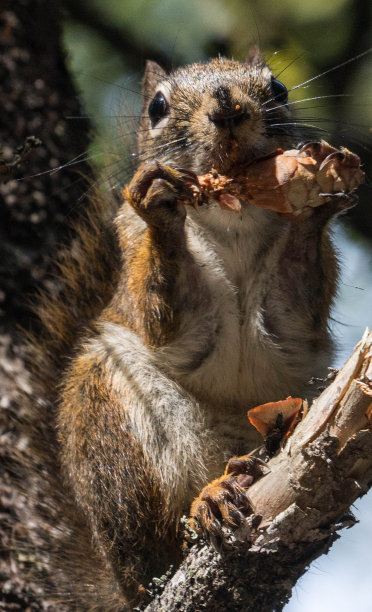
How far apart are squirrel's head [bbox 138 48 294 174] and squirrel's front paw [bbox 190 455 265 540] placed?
96 cm

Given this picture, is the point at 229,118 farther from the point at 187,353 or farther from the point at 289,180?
the point at 187,353

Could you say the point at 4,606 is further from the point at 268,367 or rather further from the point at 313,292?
the point at 313,292

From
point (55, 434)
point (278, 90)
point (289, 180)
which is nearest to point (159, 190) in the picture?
point (289, 180)

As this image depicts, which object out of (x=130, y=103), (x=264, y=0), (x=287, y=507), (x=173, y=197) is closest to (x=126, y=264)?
(x=173, y=197)

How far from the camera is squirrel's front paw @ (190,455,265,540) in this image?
2006 mm

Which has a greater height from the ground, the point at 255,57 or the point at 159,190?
the point at 255,57

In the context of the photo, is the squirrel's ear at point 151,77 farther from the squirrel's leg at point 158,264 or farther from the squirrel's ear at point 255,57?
the squirrel's leg at point 158,264

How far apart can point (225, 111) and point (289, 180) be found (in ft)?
0.96

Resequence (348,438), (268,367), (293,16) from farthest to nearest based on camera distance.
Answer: (293,16)
(268,367)
(348,438)

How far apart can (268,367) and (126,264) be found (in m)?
0.79

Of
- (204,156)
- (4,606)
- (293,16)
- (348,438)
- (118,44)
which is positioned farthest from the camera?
(118,44)

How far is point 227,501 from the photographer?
2084mm

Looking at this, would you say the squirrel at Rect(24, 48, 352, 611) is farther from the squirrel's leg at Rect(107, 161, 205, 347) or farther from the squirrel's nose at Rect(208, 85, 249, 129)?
the squirrel's nose at Rect(208, 85, 249, 129)

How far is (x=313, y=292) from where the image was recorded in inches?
102
